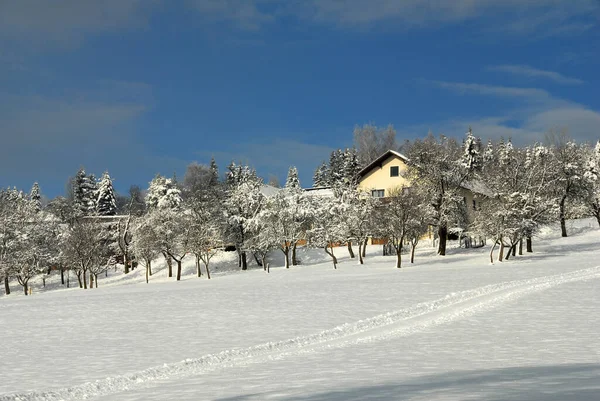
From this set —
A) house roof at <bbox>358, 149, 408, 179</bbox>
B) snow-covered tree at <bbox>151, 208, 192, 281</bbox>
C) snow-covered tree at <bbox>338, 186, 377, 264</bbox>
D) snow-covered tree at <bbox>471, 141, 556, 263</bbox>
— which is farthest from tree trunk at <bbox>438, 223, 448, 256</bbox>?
snow-covered tree at <bbox>151, 208, 192, 281</bbox>

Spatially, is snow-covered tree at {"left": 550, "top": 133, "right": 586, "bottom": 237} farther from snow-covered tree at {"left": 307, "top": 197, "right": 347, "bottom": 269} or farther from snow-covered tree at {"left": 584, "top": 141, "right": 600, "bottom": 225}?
snow-covered tree at {"left": 307, "top": 197, "right": 347, "bottom": 269}

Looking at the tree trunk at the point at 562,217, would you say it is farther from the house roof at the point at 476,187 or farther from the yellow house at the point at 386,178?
the yellow house at the point at 386,178

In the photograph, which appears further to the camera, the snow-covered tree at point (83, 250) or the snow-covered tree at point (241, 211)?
the snow-covered tree at point (241, 211)

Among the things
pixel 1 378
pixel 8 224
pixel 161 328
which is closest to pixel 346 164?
pixel 8 224

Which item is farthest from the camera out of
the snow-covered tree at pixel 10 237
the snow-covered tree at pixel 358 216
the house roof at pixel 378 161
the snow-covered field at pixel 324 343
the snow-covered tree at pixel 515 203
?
the house roof at pixel 378 161

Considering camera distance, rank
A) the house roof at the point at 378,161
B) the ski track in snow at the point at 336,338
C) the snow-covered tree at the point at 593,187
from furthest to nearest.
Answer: the house roof at the point at 378,161
the snow-covered tree at the point at 593,187
the ski track in snow at the point at 336,338

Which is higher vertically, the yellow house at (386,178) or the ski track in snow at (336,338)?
the yellow house at (386,178)

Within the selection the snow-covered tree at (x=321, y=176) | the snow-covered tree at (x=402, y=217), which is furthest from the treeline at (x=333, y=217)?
the snow-covered tree at (x=321, y=176)

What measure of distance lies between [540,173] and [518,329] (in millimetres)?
44733

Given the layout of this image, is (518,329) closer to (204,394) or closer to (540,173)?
(204,394)

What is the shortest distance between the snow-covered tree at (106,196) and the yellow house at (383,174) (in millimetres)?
58936

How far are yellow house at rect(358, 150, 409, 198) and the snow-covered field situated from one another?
123 feet

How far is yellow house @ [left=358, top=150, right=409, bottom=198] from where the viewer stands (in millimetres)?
77125

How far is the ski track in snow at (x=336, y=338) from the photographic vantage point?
1358cm
